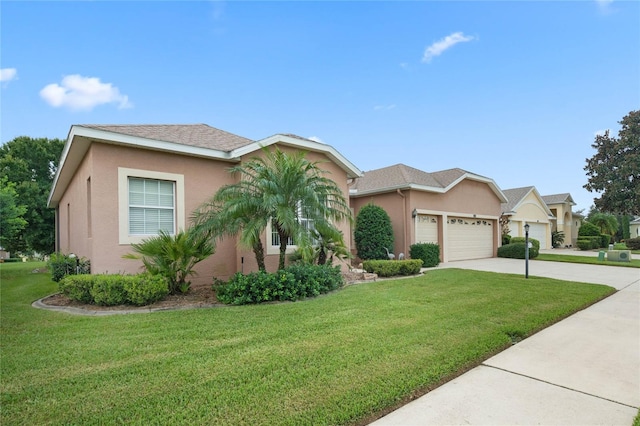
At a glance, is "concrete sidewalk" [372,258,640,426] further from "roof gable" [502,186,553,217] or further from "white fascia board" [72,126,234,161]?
"roof gable" [502,186,553,217]

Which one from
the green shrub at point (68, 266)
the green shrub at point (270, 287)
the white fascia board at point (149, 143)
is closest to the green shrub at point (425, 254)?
the green shrub at point (270, 287)

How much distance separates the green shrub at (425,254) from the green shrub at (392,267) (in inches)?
94.6

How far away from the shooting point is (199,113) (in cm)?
1424

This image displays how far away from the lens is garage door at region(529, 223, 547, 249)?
86.5ft

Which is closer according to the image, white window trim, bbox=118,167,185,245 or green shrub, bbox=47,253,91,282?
white window trim, bbox=118,167,185,245

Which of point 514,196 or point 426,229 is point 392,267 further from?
point 514,196

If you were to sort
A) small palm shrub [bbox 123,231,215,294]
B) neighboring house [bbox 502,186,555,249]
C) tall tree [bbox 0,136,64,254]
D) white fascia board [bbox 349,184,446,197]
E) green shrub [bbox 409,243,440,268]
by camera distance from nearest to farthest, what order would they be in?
1. small palm shrub [bbox 123,231,215,294]
2. green shrub [bbox 409,243,440,268]
3. white fascia board [bbox 349,184,446,197]
4. neighboring house [bbox 502,186,555,249]
5. tall tree [bbox 0,136,64,254]

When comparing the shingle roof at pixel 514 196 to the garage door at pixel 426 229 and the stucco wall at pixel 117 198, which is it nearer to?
the garage door at pixel 426 229

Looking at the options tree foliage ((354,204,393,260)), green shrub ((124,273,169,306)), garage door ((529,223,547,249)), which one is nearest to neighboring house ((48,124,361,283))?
green shrub ((124,273,169,306))

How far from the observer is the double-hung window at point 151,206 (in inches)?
338

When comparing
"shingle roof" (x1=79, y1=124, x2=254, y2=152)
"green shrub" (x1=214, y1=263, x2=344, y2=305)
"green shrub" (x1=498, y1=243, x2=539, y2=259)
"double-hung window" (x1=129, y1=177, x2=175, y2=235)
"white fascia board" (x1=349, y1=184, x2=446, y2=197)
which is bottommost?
"green shrub" (x1=498, y1=243, x2=539, y2=259)

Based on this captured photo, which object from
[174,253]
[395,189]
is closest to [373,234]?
[395,189]

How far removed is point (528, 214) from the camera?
84.6 ft

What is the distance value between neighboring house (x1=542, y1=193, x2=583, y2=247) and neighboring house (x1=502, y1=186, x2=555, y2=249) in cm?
518
